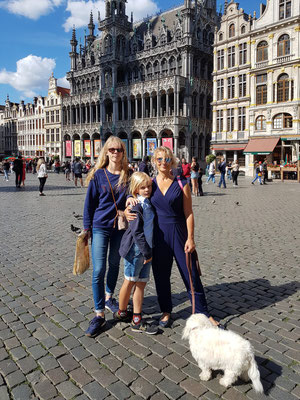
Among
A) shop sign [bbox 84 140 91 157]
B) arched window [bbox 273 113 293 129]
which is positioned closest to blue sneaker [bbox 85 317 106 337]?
arched window [bbox 273 113 293 129]

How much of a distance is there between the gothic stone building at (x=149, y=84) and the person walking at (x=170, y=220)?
37147mm

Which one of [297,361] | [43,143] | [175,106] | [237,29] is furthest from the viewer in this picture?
[43,143]

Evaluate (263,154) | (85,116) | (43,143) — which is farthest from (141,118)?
(43,143)

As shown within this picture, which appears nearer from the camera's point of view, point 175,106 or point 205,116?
point 175,106

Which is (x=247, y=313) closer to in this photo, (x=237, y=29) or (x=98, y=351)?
(x=98, y=351)

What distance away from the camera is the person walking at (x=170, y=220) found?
3357mm

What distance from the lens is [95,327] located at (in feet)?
11.3

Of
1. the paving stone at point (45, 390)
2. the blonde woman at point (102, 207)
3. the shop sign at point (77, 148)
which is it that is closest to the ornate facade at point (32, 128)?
the shop sign at point (77, 148)

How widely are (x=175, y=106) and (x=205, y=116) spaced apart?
507 centimetres

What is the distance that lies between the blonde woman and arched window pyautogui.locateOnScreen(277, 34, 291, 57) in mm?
31594

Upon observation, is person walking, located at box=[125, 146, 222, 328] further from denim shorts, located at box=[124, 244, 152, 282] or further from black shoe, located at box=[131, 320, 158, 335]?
black shoe, located at box=[131, 320, 158, 335]

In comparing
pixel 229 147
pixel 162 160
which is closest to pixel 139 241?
pixel 162 160

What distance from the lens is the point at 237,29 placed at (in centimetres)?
3478

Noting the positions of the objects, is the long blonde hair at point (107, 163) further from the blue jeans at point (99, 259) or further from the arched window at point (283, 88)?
the arched window at point (283, 88)
